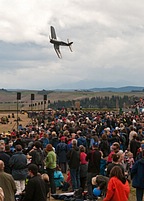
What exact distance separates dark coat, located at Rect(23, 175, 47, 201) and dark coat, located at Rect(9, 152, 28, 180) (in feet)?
9.10

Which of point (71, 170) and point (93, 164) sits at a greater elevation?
point (93, 164)

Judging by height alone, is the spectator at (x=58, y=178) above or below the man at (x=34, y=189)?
below

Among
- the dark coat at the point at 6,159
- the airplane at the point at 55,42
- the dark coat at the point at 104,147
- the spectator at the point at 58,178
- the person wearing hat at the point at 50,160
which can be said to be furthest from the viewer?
the airplane at the point at 55,42

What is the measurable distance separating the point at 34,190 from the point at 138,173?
3.08 meters

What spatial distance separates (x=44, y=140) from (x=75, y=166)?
142 inches

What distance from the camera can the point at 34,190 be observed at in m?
7.83

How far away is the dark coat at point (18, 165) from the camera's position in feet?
34.8

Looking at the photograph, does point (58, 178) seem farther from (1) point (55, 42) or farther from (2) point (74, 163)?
(1) point (55, 42)

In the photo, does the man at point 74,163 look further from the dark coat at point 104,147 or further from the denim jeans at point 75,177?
the dark coat at point 104,147

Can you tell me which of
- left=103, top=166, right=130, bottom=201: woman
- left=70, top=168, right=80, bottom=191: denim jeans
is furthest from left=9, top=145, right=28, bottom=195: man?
left=103, top=166, right=130, bottom=201: woman

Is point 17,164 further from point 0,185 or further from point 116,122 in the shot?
point 116,122

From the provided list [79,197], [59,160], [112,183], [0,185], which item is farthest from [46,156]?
[112,183]

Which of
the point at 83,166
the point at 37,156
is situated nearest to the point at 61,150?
the point at 83,166

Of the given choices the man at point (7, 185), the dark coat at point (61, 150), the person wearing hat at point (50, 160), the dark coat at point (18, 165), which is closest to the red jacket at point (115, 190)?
the man at point (7, 185)
